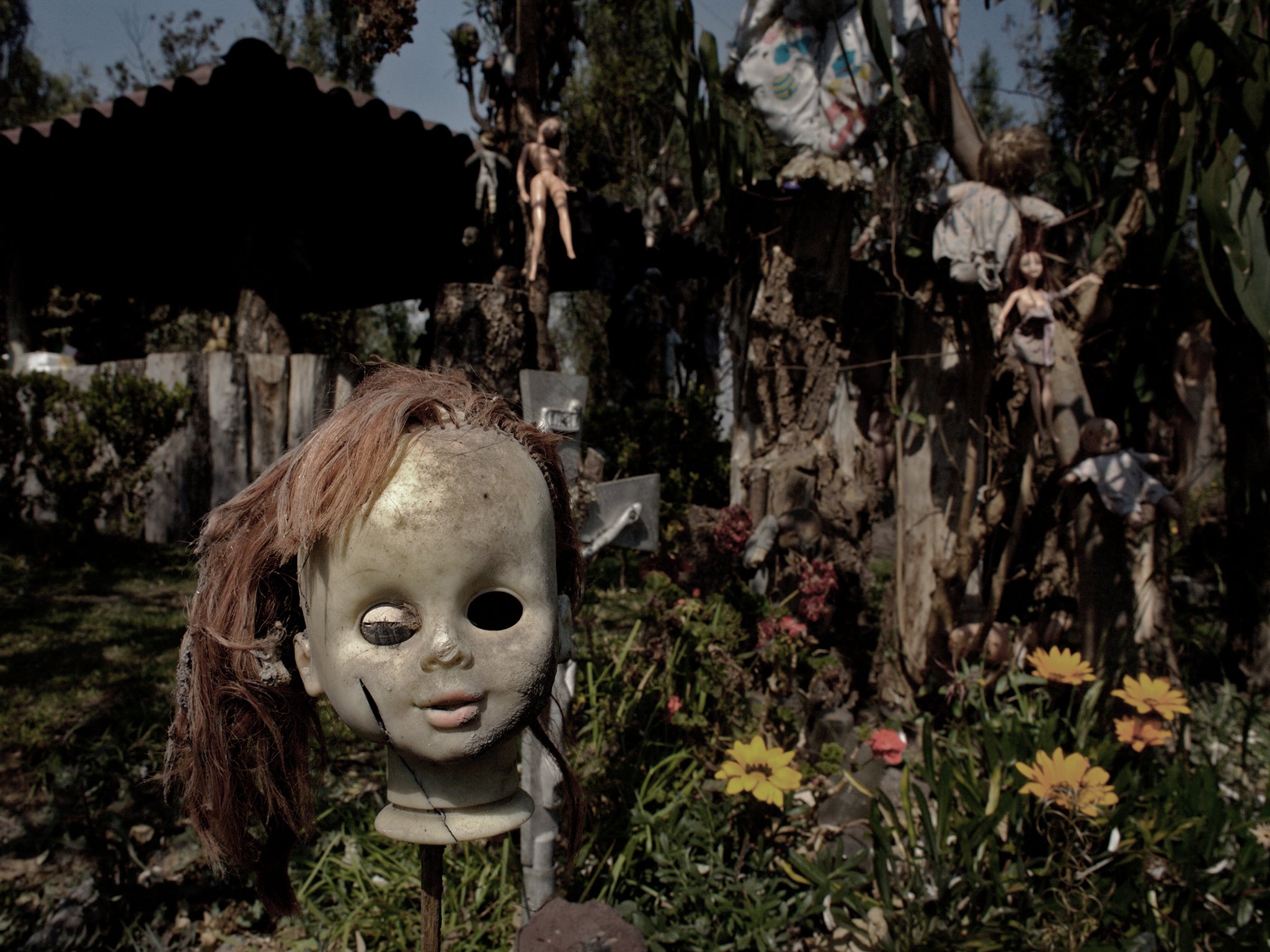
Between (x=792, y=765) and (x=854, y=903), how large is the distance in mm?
760

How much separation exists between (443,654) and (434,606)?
71mm

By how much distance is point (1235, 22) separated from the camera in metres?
2.56

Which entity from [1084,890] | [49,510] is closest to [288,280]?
[49,510]

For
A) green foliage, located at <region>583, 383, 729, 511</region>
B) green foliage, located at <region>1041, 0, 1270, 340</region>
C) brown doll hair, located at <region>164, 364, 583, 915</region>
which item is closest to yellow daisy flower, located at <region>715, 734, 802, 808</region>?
brown doll hair, located at <region>164, 364, 583, 915</region>

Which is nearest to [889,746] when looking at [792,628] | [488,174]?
[792,628]

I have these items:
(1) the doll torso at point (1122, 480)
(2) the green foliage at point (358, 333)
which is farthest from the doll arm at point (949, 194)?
(2) the green foliage at point (358, 333)

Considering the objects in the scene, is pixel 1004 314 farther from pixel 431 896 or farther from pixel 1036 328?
pixel 431 896

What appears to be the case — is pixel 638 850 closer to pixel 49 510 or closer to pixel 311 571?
pixel 311 571

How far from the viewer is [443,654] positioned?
3.70 feet

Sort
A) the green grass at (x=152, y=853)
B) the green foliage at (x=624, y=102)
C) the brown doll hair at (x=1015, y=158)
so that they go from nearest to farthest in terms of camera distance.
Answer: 1. the green grass at (x=152, y=853)
2. the brown doll hair at (x=1015, y=158)
3. the green foliage at (x=624, y=102)

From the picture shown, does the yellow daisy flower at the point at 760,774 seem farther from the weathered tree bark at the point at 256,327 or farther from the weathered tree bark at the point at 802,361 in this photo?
the weathered tree bark at the point at 256,327

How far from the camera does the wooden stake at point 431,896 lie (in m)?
1.37

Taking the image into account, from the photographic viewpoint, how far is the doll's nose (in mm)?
1127

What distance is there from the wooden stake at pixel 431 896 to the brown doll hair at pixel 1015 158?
327 centimetres
